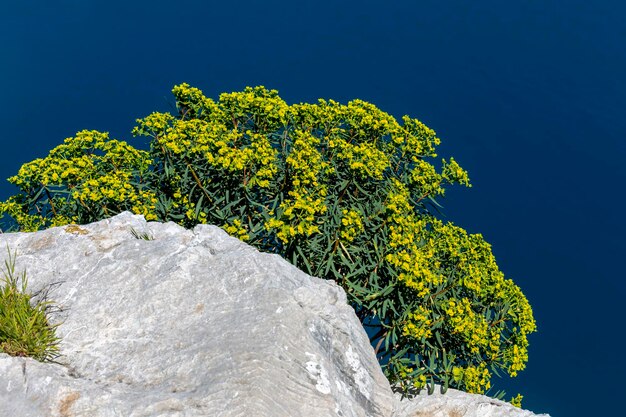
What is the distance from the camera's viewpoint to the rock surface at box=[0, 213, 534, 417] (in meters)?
7.69

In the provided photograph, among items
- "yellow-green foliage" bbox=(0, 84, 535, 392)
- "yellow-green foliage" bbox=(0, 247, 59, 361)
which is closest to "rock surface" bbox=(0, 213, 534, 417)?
"yellow-green foliage" bbox=(0, 247, 59, 361)

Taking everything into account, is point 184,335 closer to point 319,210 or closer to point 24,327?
point 24,327

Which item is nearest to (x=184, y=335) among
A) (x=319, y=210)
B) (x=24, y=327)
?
(x=24, y=327)

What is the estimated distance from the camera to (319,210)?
12070 mm

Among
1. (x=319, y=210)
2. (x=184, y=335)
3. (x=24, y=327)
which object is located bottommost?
(x=24, y=327)

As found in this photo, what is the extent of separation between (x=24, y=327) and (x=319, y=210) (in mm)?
5143

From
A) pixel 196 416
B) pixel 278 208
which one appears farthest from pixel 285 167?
Answer: pixel 196 416

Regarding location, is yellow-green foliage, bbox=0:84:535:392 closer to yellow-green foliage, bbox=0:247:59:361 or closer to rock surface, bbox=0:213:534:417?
rock surface, bbox=0:213:534:417

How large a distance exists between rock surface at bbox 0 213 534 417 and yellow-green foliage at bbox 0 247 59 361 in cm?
17

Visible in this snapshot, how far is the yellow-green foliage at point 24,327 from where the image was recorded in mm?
8266

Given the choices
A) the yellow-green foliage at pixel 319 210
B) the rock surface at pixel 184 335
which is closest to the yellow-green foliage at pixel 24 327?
the rock surface at pixel 184 335

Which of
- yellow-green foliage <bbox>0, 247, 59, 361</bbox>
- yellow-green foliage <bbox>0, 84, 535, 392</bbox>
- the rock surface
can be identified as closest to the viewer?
the rock surface

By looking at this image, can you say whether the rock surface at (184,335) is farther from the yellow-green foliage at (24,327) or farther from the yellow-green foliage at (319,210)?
the yellow-green foliage at (319,210)

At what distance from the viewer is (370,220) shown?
521 inches
